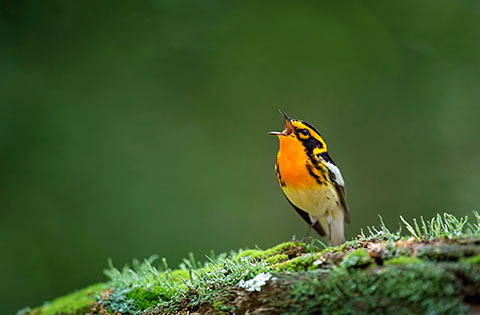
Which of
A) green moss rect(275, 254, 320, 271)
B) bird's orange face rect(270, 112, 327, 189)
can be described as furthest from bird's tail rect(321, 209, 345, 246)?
green moss rect(275, 254, 320, 271)

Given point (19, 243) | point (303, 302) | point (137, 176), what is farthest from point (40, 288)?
point (303, 302)

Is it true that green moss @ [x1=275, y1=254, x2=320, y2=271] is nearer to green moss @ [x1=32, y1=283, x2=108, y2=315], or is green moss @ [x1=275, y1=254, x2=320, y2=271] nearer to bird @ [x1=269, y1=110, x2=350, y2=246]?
bird @ [x1=269, y1=110, x2=350, y2=246]

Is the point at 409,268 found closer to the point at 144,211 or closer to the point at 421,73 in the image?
the point at 144,211

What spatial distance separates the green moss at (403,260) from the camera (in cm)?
215

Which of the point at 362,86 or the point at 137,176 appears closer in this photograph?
the point at 137,176

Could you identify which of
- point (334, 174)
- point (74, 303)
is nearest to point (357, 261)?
point (334, 174)

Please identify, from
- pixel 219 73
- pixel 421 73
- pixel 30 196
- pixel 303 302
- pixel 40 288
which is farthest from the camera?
pixel 219 73

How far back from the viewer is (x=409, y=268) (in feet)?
6.81

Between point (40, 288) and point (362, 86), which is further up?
point (362, 86)

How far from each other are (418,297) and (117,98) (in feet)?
34.5

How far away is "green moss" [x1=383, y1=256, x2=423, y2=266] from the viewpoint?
2.15 m

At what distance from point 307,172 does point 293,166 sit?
0.52 feet

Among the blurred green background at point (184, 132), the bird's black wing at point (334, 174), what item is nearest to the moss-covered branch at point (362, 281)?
the bird's black wing at point (334, 174)

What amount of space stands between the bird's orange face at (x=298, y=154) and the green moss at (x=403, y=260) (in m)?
2.28
